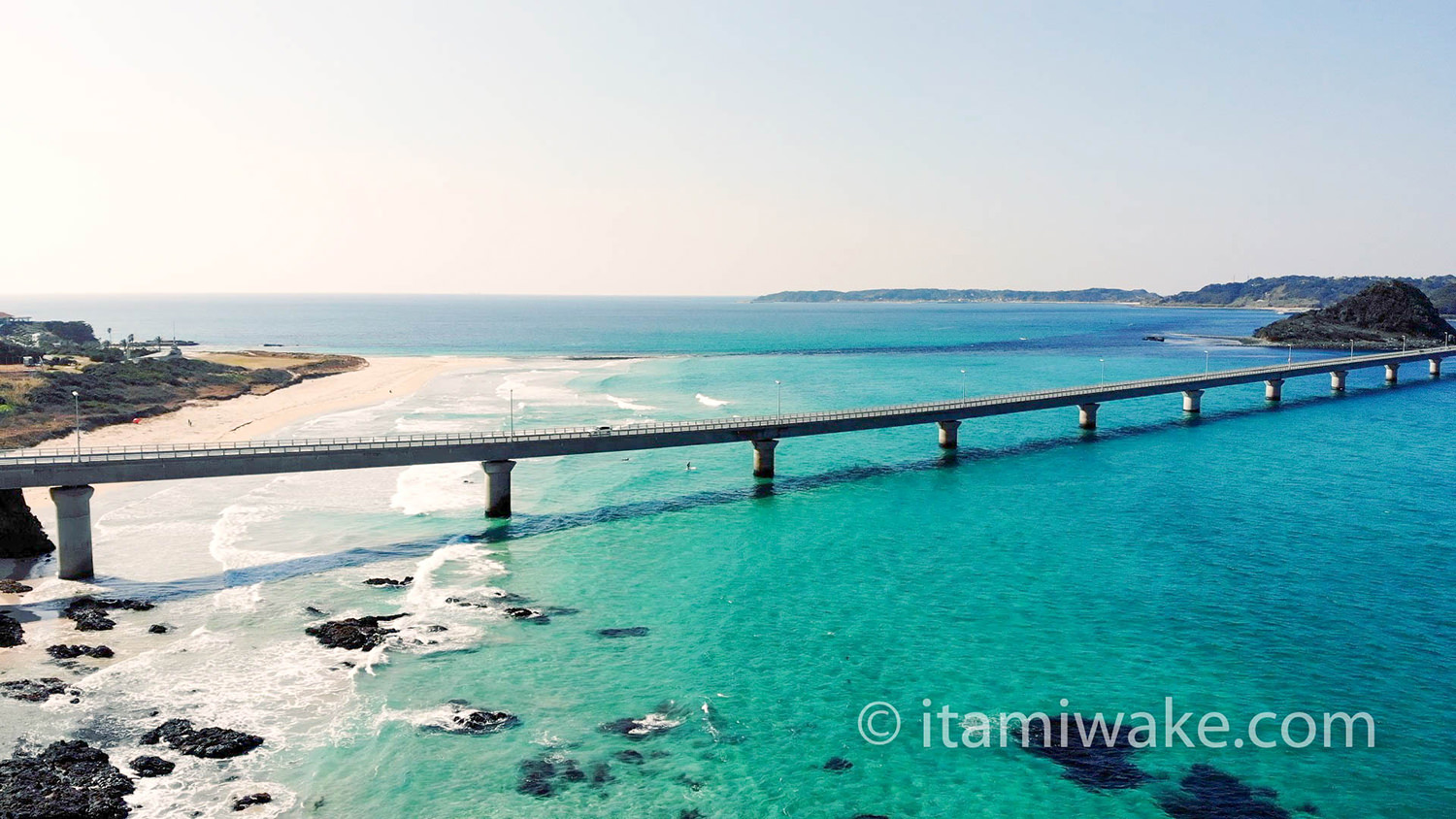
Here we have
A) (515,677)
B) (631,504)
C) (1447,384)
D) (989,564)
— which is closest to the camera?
(515,677)

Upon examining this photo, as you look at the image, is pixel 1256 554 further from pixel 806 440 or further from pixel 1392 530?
pixel 806 440

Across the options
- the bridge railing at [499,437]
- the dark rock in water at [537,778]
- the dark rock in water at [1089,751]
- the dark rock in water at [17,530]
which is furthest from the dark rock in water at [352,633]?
the dark rock in water at [1089,751]

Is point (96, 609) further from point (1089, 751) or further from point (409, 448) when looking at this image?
point (1089, 751)

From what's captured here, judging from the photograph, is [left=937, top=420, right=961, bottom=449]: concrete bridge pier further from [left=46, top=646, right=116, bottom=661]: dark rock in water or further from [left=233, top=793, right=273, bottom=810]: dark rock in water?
[left=233, top=793, right=273, bottom=810]: dark rock in water

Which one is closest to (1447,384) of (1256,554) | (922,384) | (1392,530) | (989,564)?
(922,384)

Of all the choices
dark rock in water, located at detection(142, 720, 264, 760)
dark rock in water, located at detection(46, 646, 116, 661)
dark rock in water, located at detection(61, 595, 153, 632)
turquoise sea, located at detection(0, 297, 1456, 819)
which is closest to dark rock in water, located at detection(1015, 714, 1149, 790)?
turquoise sea, located at detection(0, 297, 1456, 819)

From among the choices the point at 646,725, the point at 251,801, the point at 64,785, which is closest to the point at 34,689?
the point at 64,785
